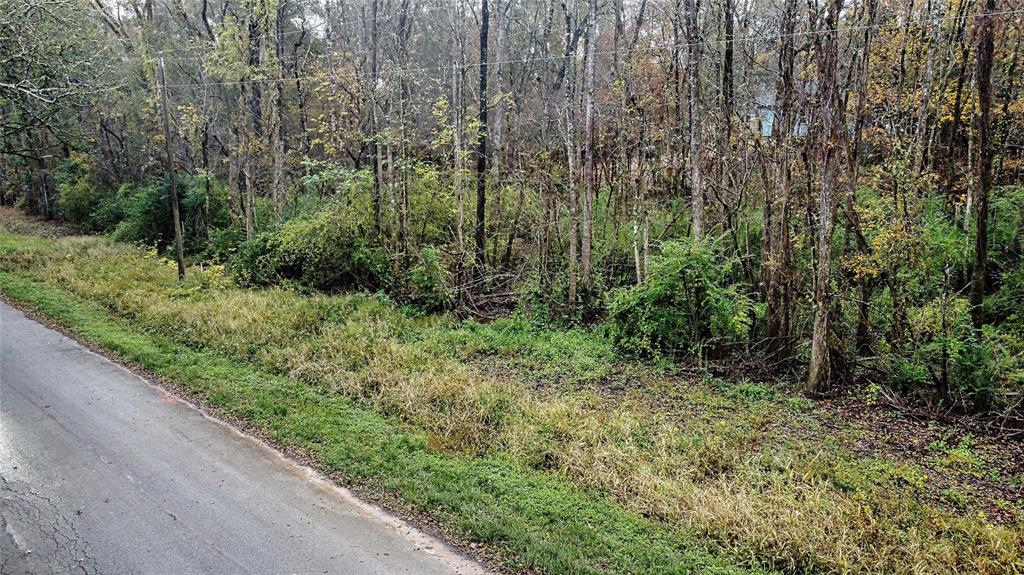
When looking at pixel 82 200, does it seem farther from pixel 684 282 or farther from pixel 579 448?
pixel 579 448

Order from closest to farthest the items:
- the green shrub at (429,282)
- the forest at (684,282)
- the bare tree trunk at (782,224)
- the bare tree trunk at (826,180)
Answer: the forest at (684,282)
the bare tree trunk at (826,180)
the bare tree trunk at (782,224)
the green shrub at (429,282)

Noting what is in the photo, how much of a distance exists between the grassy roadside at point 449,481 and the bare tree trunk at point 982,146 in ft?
19.2

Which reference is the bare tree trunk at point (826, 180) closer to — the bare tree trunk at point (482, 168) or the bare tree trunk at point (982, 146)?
the bare tree trunk at point (982, 146)

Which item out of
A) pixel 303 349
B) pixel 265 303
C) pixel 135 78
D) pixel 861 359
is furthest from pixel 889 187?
pixel 135 78

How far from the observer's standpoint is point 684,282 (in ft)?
29.4

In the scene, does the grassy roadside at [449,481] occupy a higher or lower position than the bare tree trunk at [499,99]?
lower

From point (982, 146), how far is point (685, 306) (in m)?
4.18

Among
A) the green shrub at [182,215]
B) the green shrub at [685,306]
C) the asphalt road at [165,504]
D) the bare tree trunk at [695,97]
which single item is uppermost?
the bare tree trunk at [695,97]

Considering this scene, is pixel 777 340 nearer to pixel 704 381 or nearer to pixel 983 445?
pixel 704 381

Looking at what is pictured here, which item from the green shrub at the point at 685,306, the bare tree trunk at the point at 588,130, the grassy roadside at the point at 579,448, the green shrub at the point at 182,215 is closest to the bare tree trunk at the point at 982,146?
the grassy roadside at the point at 579,448

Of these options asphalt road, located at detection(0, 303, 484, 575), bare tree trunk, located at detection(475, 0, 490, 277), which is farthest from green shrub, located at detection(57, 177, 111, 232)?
asphalt road, located at detection(0, 303, 484, 575)

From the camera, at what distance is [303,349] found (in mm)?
9109

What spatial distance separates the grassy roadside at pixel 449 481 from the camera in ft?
15.3

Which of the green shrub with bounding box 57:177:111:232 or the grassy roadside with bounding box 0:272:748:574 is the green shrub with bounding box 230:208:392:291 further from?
the green shrub with bounding box 57:177:111:232
